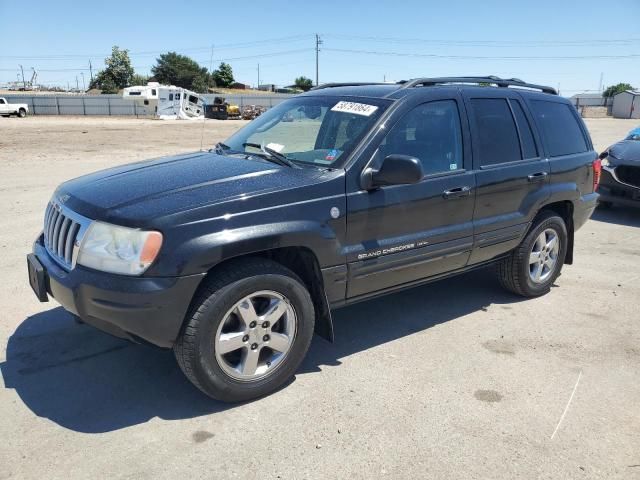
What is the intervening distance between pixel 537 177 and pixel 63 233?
3.76 meters

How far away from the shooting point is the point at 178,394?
133 inches

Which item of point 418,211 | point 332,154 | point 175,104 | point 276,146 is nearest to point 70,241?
point 276,146

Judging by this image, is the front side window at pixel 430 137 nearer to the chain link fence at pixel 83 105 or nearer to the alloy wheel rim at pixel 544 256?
the alloy wheel rim at pixel 544 256

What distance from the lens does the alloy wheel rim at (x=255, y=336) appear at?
316cm

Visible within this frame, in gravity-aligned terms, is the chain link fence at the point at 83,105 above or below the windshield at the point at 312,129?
above

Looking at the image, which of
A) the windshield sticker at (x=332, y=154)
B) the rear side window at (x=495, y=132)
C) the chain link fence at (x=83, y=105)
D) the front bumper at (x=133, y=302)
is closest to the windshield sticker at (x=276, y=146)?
Answer: the windshield sticker at (x=332, y=154)

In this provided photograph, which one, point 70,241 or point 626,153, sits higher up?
point 626,153

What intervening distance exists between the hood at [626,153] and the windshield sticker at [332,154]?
6639 mm

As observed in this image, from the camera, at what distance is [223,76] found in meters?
97.6

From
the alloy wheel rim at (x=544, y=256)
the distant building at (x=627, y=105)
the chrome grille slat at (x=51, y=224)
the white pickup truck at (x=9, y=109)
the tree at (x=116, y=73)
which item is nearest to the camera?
the chrome grille slat at (x=51, y=224)

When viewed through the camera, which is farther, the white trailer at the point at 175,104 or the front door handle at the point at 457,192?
the white trailer at the point at 175,104

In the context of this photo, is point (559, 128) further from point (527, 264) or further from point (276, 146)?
point (276, 146)

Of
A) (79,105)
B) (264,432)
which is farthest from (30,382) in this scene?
(79,105)

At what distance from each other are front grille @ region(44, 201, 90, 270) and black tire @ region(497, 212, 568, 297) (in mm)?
3576
